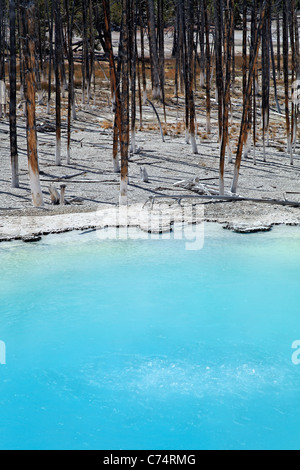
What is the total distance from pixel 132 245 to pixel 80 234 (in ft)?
2.90

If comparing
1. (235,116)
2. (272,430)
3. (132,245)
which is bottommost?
(272,430)

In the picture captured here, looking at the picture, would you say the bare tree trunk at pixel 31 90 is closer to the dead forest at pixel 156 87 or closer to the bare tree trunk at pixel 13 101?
the dead forest at pixel 156 87

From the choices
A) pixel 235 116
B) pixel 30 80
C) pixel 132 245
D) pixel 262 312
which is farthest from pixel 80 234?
pixel 235 116

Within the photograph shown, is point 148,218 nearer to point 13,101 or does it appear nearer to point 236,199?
point 236,199

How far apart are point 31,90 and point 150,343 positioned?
18.9 ft

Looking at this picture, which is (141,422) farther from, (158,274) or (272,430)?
(158,274)

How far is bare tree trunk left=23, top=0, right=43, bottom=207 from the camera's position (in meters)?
9.70

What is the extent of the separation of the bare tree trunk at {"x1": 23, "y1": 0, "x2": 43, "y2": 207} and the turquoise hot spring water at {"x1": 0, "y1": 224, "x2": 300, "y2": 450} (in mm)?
1817

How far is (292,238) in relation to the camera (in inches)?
352

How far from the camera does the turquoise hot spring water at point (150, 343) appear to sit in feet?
15.0

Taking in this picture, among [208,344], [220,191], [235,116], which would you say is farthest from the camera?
[235,116]

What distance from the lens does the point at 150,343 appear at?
19.6 ft

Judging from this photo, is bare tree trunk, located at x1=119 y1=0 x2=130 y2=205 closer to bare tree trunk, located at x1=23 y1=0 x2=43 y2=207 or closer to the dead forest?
the dead forest

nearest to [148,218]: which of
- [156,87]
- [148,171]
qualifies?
[148,171]
